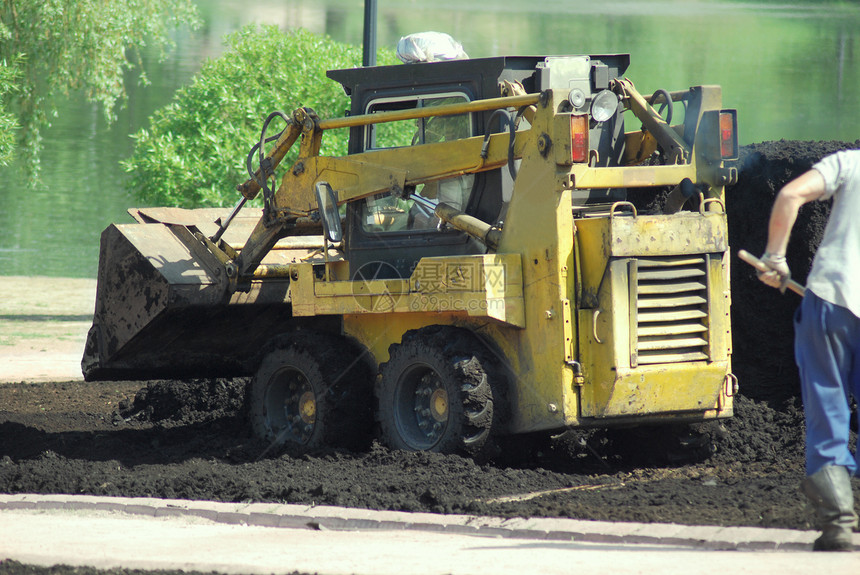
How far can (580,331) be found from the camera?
7379 mm

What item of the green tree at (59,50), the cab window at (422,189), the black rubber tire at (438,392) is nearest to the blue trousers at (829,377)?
the black rubber tire at (438,392)

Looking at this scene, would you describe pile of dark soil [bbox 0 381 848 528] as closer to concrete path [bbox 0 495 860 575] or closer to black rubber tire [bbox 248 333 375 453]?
black rubber tire [bbox 248 333 375 453]

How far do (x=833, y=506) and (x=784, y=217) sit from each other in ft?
4.24

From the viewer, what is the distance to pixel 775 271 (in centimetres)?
541

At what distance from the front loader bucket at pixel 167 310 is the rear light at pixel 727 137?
3831 millimetres


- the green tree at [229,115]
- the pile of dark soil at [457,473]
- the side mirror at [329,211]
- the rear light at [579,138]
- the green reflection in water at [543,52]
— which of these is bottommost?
the pile of dark soil at [457,473]

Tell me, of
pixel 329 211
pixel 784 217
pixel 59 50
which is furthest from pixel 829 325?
pixel 59 50

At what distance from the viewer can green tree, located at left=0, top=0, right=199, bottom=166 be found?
1892cm

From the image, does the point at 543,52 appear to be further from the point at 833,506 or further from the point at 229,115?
the point at 833,506

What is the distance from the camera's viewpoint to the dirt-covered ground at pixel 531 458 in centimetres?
658

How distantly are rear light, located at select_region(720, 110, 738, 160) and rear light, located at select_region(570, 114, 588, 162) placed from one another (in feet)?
3.69

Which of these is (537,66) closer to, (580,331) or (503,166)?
(503,166)

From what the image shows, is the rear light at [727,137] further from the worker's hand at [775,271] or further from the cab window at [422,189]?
the worker's hand at [775,271]

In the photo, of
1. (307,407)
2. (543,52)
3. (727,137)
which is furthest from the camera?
(543,52)
